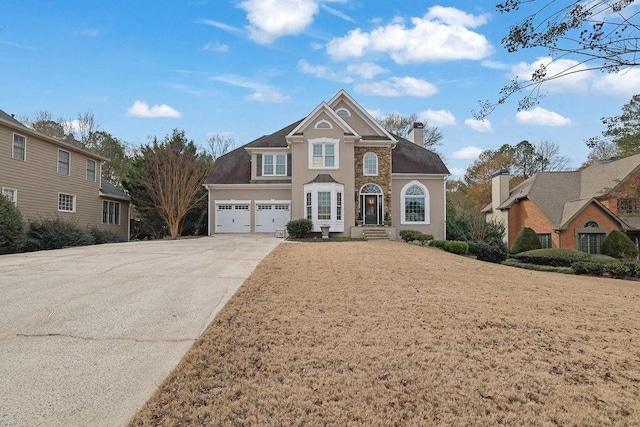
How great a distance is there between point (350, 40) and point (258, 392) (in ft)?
42.2

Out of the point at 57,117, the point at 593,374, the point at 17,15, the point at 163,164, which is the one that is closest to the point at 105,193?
the point at 163,164

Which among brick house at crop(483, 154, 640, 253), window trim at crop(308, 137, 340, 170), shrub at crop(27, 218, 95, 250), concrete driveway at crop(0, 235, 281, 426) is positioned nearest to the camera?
concrete driveway at crop(0, 235, 281, 426)

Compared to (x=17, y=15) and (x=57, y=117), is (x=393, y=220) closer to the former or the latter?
(x=17, y=15)

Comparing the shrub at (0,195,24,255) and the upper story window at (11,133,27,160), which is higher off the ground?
the upper story window at (11,133,27,160)

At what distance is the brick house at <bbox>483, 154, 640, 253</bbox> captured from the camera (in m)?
23.8

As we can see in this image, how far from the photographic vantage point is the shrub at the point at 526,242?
23.8 meters

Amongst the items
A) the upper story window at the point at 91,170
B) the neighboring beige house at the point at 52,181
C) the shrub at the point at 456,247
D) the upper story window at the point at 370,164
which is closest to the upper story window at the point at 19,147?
the neighboring beige house at the point at 52,181


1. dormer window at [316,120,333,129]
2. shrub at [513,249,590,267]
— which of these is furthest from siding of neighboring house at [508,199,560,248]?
dormer window at [316,120,333,129]

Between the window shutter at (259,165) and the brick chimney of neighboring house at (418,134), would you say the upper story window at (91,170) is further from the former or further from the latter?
the brick chimney of neighboring house at (418,134)

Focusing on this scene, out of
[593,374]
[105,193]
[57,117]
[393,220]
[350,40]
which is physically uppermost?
[57,117]

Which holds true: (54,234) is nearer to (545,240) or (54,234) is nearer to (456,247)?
(456,247)

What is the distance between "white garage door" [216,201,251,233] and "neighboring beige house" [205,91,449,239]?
0.06 m

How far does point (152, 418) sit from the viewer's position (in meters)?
3.15

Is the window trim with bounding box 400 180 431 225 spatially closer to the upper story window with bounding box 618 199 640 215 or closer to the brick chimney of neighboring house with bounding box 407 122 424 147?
the brick chimney of neighboring house with bounding box 407 122 424 147
